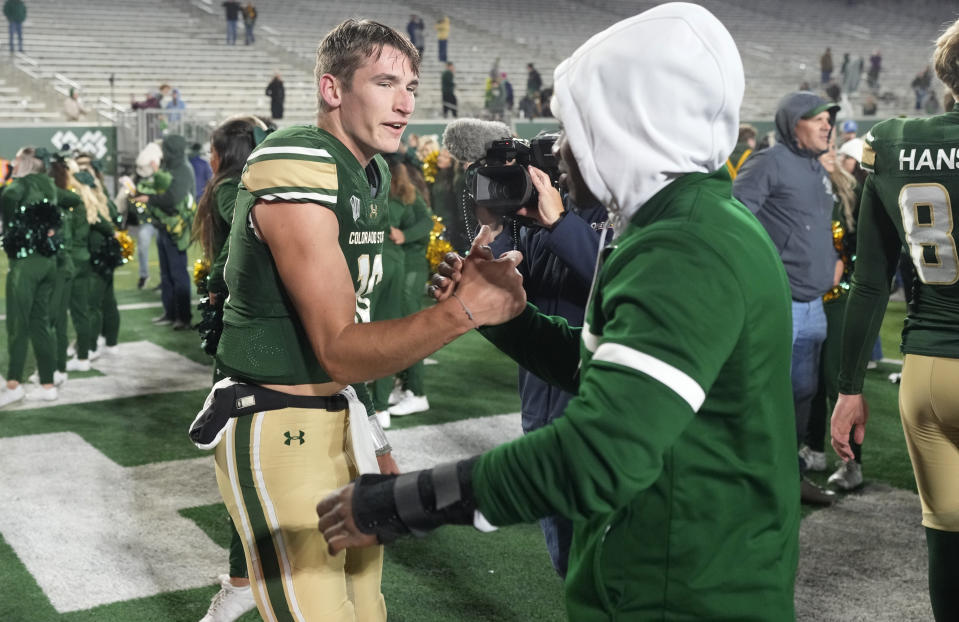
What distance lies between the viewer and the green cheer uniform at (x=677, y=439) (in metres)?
1.51

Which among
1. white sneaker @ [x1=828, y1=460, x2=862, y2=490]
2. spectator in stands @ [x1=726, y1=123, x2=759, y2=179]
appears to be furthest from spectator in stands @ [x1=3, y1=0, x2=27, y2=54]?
white sneaker @ [x1=828, y1=460, x2=862, y2=490]

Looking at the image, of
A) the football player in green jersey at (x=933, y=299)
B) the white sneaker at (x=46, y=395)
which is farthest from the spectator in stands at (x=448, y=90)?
the football player in green jersey at (x=933, y=299)

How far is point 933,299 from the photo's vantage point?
121 inches

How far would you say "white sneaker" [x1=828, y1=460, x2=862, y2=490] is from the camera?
5754 millimetres

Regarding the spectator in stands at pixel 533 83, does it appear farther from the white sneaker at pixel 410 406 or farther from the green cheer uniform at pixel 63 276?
the white sneaker at pixel 410 406

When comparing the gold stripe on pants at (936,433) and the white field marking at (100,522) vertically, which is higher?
the gold stripe on pants at (936,433)

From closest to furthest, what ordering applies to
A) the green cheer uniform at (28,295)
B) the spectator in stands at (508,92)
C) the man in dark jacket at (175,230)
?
the green cheer uniform at (28,295) < the man in dark jacket at (175,230) < the spectator in stands at (508,92)

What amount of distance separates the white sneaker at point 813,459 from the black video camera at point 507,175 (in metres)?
3.71

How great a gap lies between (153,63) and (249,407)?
29.6 m

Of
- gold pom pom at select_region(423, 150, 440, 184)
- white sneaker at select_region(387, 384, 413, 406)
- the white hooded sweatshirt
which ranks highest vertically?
the white hooded sweatshirt

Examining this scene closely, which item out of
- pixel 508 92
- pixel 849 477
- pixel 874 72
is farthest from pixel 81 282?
pixel 874 72

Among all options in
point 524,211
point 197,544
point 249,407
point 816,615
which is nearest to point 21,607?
point 197,544

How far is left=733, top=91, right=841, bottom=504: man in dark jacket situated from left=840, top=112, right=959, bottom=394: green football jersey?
2140 millimetres

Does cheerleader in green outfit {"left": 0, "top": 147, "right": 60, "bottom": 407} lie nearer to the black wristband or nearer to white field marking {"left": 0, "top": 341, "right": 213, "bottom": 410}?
white field marking {"left": 0, "top": 341, "right": 213, "bottom": 410}
